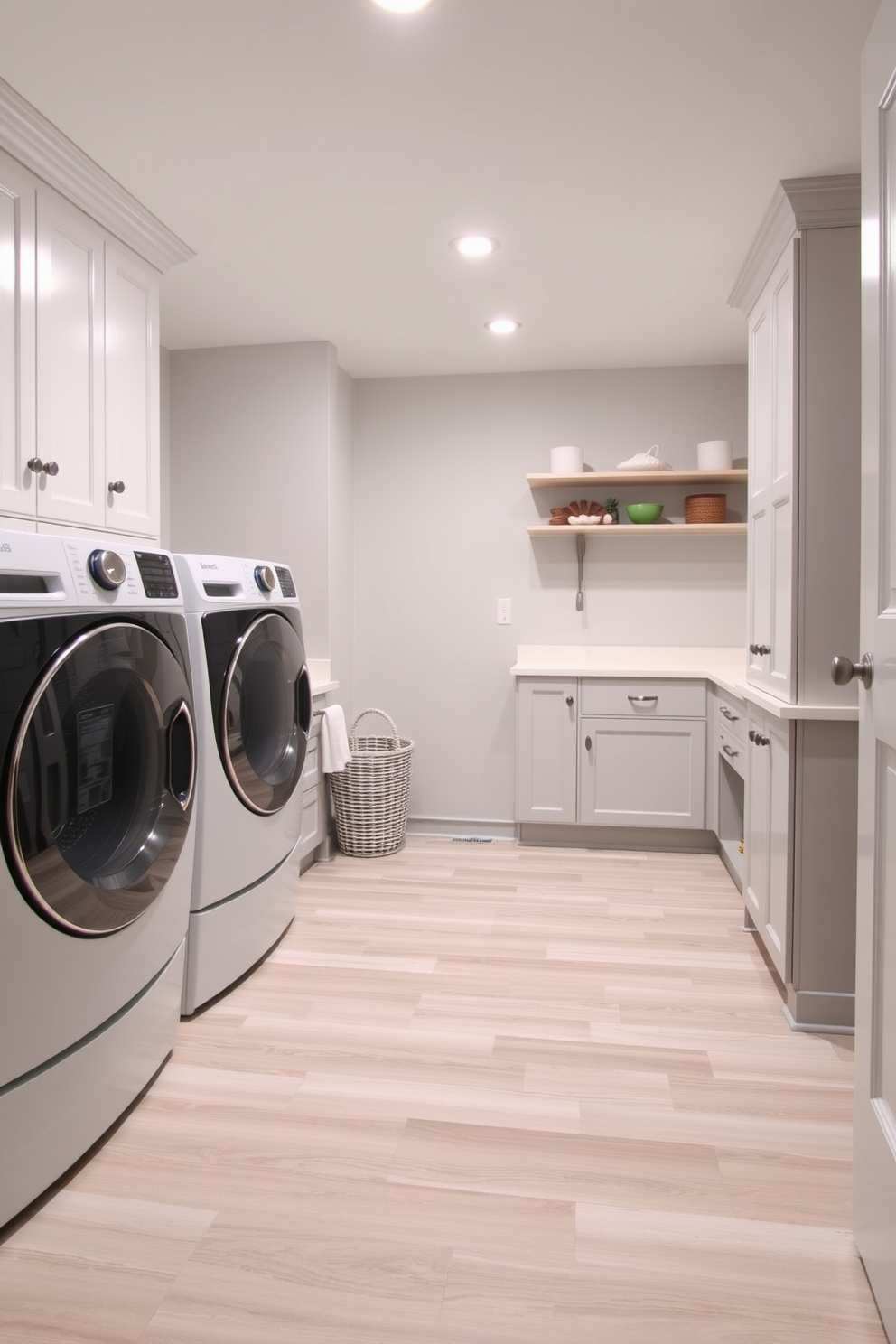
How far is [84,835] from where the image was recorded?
5.15 ft

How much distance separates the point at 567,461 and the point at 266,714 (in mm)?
2098

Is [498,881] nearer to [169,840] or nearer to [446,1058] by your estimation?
[446,1058]

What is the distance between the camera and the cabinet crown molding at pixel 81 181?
199 centimetres

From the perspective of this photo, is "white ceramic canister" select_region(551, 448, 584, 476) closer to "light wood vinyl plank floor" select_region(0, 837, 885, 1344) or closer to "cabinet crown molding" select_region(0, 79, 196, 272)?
"cabinet crown molding" select_region(0, 79, 196, 272)

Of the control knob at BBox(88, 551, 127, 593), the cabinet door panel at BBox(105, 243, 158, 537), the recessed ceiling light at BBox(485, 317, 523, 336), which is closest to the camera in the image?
the control knob at BBox(88, 551, 127, 593)

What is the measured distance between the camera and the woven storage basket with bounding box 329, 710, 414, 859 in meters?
3.73

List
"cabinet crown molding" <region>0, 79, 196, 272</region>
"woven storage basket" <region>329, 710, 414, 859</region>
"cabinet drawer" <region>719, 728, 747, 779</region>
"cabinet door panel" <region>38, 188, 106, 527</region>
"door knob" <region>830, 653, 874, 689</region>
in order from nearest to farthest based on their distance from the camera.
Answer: "door knob" <region>830, 653, 874, 689</region>
"cabinet crown molding" <region>0, 79, 196, 272</region>
"cabinet door panel" <region>38, 188, 106, 527</region>
"cabinet drawer" <region>719, 728, 747, 779</region>
"woven storage basket" <region>329, 710, 414, 859</region>

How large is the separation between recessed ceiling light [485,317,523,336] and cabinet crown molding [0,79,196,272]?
3.95ft

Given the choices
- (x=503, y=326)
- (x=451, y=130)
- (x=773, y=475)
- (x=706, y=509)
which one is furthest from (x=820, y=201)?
(x=706, y=509)

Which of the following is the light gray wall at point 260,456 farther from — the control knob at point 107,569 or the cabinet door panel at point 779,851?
the control knob at point 107,569

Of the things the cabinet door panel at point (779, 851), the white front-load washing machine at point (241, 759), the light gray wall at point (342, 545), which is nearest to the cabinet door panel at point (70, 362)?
the white front-load washing machine at point (241, 759)

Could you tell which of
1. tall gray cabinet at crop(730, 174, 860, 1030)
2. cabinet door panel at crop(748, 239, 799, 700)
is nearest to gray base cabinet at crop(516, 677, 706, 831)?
cabinet door panel at crop(748, 239, 799, 700)

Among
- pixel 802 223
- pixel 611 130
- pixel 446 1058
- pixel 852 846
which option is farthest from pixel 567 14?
pixel 446 1058

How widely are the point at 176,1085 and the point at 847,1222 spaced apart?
1.37 meters
